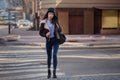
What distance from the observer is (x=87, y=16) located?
1774 inches

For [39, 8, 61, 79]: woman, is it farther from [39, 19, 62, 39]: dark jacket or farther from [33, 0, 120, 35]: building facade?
[33, 0, 120, 35]: building facade

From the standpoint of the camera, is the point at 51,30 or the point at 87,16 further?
the point at 87,16

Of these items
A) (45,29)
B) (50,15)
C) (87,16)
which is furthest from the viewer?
(87,16)

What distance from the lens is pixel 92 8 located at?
4475cm

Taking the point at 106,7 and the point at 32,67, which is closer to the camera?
the point at 32,67

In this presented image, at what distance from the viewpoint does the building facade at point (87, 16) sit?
4472 cm

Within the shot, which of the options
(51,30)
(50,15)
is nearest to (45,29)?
(51,30)

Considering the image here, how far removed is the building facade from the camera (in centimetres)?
4472

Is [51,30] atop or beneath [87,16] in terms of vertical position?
atop

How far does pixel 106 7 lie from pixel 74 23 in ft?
11.4

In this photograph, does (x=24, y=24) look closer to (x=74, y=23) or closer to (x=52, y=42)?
(x=74, y=23)

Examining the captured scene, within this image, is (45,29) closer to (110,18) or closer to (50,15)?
(50,15)

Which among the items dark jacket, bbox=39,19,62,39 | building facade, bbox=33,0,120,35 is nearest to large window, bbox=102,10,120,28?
building facade, bbox=33,0,120,35

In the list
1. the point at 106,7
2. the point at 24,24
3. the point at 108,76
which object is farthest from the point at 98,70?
the point at 24,24
